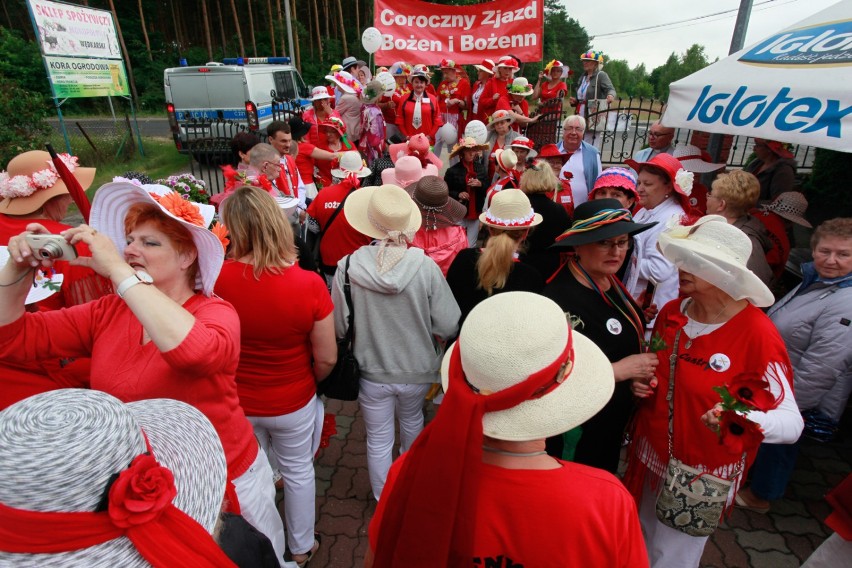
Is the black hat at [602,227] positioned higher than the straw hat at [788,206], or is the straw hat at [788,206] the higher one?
the black hat at [602,227]

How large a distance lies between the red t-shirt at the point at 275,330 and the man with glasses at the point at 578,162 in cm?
380

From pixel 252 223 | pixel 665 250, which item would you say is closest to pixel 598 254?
pixel 665 250

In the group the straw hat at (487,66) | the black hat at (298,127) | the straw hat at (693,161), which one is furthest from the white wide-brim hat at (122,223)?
the straw hat at (487,66)

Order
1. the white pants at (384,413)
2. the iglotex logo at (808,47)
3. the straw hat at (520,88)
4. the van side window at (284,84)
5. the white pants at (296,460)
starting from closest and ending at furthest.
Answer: the white pants at (296,460) < the white pants at (384,413) < the iglotex logo at (808,47) < the straw hat at (520,88) < the van side window at (284,84)

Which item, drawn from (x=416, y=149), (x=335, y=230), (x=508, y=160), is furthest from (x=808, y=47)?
(x=335, y=230)

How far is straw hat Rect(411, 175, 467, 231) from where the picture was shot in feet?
11.9

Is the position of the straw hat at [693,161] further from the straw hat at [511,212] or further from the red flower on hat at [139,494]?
the red flower on hat at [139,494]

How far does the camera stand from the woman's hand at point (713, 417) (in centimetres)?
197

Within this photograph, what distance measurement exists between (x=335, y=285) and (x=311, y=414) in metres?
0.77

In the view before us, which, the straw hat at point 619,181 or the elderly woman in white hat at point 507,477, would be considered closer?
the elderly woman in white hat at point 507,477

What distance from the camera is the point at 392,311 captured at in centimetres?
281

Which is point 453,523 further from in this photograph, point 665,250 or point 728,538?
point 728,538

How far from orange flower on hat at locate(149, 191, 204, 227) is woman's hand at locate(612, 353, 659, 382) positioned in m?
1.97

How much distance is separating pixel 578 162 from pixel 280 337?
4.30m
